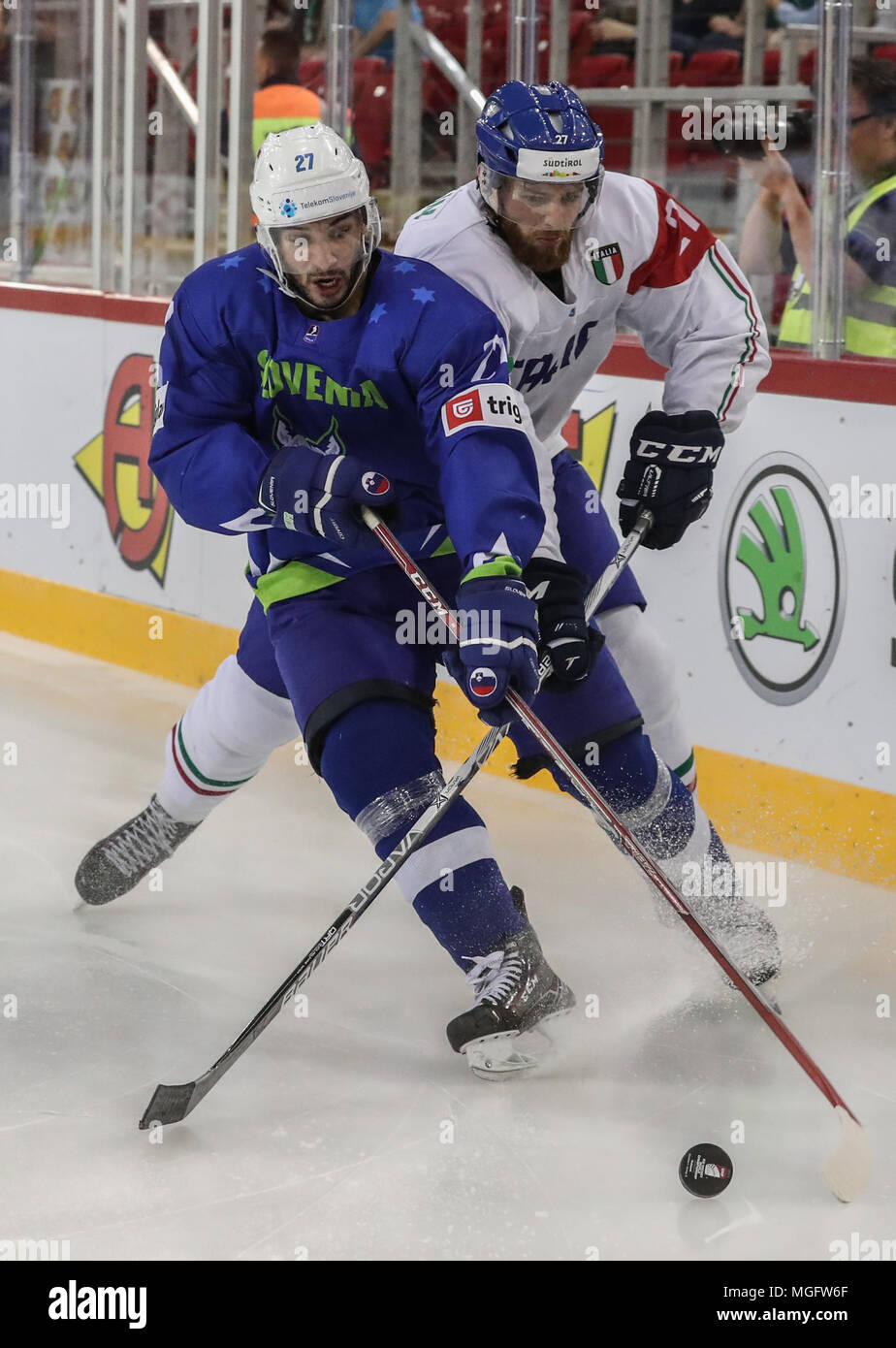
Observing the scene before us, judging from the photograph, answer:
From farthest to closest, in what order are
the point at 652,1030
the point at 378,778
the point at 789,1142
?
1. the point at 652,1030
2. the point at 378,778
3. the point at 789,1142

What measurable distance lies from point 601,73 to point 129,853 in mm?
2058

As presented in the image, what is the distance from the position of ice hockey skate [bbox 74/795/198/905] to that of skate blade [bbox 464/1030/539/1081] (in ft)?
2.50

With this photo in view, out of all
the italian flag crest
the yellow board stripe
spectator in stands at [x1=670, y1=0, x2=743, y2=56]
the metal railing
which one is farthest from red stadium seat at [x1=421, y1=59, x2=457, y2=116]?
the italian flag crest

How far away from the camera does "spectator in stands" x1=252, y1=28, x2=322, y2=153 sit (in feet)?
14.1

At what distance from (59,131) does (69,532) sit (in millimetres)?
1138

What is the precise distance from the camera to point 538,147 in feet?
7.39

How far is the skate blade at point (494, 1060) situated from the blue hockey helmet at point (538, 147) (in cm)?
111

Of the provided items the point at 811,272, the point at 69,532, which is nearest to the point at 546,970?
the point at 811,272

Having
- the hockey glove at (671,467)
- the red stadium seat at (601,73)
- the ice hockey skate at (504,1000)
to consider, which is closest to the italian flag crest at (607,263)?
the hockey glove at (671,467)

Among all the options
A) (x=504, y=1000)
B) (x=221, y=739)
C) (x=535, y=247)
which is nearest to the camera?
(x=504, y=1000)
